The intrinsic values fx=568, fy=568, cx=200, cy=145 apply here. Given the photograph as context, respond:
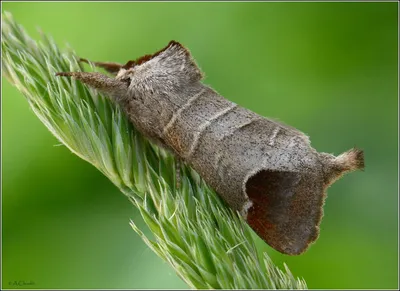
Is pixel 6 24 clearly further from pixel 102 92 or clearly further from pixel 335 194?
pixel 335 194

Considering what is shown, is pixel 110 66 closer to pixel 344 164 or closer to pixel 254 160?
pixel 254 160

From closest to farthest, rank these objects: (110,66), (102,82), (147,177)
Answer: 1. (147,177)
2. (102,82)
3. (110,66)

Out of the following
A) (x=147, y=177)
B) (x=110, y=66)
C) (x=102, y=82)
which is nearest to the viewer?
(x=147, y=177)

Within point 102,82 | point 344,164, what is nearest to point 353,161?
point 344,164

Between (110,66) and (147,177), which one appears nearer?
(147,177)

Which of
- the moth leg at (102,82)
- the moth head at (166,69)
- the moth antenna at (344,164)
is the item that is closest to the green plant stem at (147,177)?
the moth leg at (102,82)
